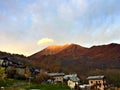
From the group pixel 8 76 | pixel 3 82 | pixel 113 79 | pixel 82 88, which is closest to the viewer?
pixel 3 82

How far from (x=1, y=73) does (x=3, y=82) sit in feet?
14.4

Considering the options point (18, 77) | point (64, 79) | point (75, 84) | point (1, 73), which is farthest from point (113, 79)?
point (1, 73)

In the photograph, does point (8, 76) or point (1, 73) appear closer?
point (1, 73)

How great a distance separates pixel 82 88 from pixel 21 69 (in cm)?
2877

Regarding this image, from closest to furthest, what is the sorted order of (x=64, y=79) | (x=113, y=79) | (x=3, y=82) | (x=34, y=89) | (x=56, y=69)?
(x=34, y=89) → (x=3, y=82) → (x=64, y=79) → (x=113, y=79) → (x=56, y=69)

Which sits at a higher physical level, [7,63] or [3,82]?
[7,63]

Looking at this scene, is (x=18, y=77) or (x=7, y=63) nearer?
(x=18, y=77)

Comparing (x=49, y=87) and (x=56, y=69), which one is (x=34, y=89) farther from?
(x=56, y=69)

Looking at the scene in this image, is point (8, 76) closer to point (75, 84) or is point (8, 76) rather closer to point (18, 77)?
point (18, 77)

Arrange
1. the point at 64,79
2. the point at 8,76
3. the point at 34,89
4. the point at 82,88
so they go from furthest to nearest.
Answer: the point at 64,79 < the point at 8,76 < the point at 82,88 < the point at 34,89

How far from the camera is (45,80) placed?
9775 centimetres

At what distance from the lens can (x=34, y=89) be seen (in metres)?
73.1

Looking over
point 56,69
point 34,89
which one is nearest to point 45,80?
point 34,89

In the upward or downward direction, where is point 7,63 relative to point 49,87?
upward
